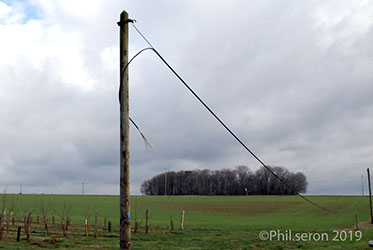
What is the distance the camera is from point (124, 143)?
8859mm

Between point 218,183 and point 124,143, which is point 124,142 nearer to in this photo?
point 124,143

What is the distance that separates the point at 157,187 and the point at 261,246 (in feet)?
445

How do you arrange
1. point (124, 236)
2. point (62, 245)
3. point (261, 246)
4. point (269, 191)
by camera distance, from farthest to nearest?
point (269, 191) → point (62, 245) → point (261, 246) → point (124, 236)

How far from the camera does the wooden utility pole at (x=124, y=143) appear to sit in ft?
28.3

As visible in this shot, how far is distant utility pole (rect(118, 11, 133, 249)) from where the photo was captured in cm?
862

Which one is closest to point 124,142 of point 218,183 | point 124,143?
point 124,143

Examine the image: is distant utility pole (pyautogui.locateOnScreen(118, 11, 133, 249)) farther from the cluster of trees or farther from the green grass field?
the cluster of trees

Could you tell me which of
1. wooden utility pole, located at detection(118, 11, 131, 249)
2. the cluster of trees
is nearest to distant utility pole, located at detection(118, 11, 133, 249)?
wooden utility pole, located at detection(118, 11, 131, 249)

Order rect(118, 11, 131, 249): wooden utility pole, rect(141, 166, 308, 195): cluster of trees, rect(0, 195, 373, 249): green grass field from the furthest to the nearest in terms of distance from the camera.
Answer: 1. rect(141, 166, 308, 195): cluster of trees
2. rect(0, 195, 373, 249): green grass field
3. rect(118, 11, 131, 249): wooden utility pole

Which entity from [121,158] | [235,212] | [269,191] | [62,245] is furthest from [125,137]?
[269,191]

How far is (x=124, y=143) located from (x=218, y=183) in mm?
145578

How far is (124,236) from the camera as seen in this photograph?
338 inches

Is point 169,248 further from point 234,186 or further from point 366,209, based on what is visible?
point 234,186

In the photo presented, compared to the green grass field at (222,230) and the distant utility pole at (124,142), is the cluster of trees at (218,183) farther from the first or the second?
the distant utility pole at (124,142)
